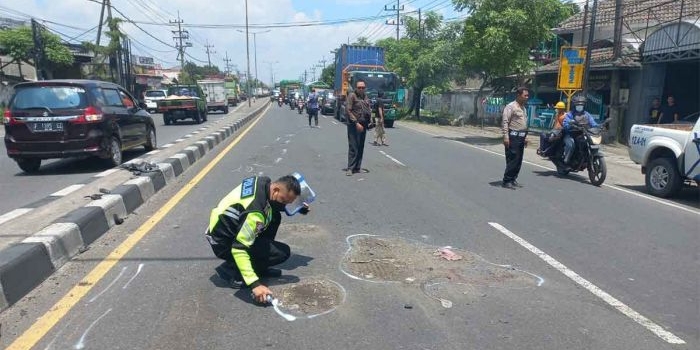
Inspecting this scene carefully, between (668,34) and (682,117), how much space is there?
3.32 meters

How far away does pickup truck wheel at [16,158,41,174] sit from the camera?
10.2 m

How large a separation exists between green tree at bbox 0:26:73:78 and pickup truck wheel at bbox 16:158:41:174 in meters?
29.5

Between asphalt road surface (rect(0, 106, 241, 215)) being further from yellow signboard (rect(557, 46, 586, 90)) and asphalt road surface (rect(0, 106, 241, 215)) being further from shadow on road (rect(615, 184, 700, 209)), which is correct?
yellow signboard (rect(557, 46, 586, 90))

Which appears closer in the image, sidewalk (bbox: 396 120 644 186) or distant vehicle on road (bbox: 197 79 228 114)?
sidewalk (bbox: 396 120 644 186)

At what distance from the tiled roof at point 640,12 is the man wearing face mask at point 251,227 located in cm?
1743

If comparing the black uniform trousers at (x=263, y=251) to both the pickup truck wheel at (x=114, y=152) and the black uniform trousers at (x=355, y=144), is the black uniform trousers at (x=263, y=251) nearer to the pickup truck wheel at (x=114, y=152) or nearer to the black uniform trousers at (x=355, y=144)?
the black uniform trousers at (x=355, y=144)

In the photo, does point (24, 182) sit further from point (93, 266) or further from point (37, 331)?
point (37, 331)

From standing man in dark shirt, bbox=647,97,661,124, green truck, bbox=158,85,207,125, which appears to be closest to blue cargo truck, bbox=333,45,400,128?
green truck, bbox=158,85,207,125

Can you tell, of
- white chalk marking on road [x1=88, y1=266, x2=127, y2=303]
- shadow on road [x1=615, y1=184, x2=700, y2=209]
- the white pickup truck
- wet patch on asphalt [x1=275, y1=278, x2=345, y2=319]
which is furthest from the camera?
shadow on road [x1=615, y1=184, x2=700, y2=209]

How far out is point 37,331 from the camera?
3525 mm

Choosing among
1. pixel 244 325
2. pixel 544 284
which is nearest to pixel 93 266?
pixel 244 325

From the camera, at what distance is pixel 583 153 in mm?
10453

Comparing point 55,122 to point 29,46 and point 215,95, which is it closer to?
point 29,46

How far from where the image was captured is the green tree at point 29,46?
34.9 meters
